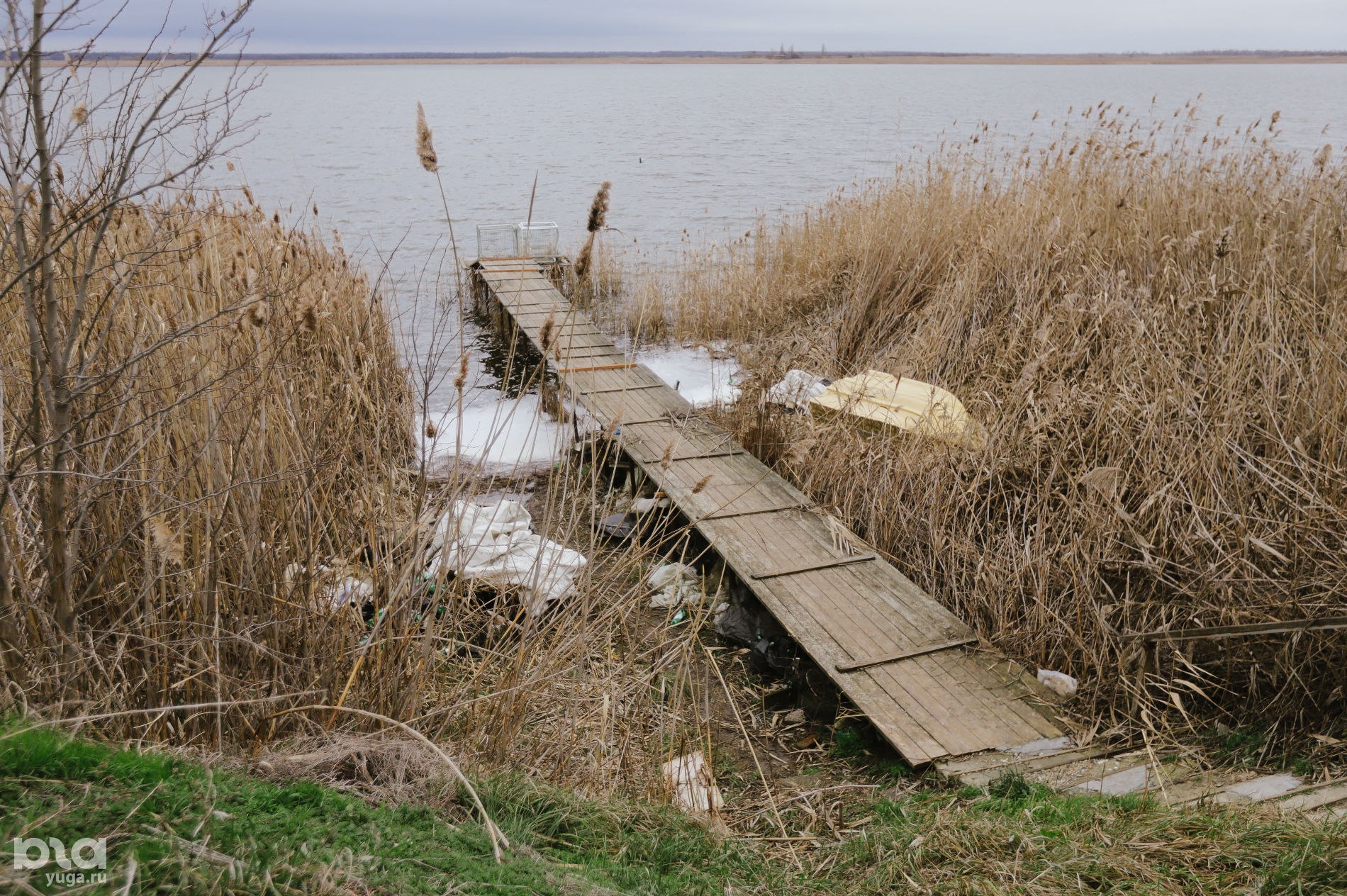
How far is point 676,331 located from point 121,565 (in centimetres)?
762

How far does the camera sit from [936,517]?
409cm

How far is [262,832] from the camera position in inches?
56.0

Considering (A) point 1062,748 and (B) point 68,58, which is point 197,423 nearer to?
(B) point 68,58

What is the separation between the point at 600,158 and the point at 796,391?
66.4ft

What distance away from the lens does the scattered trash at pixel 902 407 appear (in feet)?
14.9

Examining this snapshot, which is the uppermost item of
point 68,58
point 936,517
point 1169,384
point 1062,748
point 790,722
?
point 68,58

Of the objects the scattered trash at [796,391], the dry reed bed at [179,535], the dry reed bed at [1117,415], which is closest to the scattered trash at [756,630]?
the dry reed bed at [1117,415]

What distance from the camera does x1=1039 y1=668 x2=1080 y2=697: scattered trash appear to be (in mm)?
3172

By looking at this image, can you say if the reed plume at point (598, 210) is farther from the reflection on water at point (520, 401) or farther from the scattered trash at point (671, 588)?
the reflection on water at point (520, 401)

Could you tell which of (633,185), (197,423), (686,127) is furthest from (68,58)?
(686,127)

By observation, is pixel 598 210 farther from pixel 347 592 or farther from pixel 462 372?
pixel 347 592

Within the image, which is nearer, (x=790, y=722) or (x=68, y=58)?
(x=68, y=58)

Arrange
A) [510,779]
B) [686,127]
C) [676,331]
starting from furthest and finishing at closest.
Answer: [686,127], [676,331], [510,779]

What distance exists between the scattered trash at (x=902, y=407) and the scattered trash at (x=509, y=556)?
180cm
